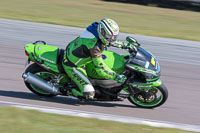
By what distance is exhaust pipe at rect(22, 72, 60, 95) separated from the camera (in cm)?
715

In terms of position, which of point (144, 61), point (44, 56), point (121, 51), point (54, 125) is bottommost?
point (121, 51)

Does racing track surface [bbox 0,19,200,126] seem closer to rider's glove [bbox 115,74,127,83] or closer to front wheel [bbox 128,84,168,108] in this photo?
front wheel [bbox 128,84,168,108]

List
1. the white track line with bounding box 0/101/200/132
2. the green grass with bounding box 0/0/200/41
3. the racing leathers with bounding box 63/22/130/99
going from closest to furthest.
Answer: the white track line with bounding box 0/101/200/132 → the racing leathers with bounding box 63/22/130/99 → the green grass with bounding box 0/0/200/41

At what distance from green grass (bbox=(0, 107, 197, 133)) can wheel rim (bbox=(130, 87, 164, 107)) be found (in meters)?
1.40

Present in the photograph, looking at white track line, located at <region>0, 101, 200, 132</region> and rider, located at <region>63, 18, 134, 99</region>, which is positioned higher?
rider, located at <region>63, 18, 134, 99</region>

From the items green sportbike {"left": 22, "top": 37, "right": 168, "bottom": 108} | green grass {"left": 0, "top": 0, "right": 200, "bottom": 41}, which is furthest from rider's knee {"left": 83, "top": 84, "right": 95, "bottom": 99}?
green grass {"left": 0, "top": 0, "right": 200, "bottom": 41}

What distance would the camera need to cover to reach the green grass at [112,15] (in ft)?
52.7

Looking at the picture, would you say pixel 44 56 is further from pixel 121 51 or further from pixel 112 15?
pixel 112 15

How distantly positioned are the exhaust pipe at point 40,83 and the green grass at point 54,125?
0.98 metres

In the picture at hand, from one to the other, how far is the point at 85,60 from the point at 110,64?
46 centimetres

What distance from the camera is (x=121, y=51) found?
12352 millimetres

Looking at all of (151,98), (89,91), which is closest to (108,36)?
(89,91)

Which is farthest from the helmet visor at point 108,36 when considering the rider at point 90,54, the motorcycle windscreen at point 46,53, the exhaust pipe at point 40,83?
the exhaust pipe at point 40,83

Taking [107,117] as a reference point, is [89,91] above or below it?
above
